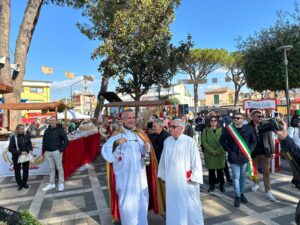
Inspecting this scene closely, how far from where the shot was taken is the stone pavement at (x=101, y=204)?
481 cm

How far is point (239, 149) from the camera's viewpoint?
5.22m

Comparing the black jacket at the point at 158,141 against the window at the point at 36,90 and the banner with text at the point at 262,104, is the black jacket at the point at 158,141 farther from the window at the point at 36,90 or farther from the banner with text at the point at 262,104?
the window at the point at 36,90

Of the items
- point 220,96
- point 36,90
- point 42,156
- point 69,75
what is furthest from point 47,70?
point 220,96

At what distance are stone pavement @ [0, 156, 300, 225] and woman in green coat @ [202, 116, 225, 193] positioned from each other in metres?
0.39

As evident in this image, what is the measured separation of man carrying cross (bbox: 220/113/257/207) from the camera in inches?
206

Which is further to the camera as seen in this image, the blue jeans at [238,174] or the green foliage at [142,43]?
the green foliage at [142,43]

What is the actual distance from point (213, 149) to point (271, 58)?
11014 millimetres

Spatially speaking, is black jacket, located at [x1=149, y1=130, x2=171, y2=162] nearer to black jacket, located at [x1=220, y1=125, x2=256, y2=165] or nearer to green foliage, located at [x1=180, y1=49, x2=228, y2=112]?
black jacket, located at [x1=220, y1=125, x2=256, y2=165]

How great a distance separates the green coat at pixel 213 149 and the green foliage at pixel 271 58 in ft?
34.0

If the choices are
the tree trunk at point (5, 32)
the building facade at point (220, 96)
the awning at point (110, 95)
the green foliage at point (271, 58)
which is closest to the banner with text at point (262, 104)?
the green foliage at point (271, 58)

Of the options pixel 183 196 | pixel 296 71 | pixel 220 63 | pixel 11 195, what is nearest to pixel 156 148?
pixel 183 196

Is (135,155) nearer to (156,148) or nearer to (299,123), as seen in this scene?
(156,148)

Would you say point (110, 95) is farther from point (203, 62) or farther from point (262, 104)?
point (203, 62)

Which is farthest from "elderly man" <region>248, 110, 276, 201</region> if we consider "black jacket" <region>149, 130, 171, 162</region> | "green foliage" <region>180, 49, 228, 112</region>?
"green foliage" <region>180, 49, 228, 112</region>
